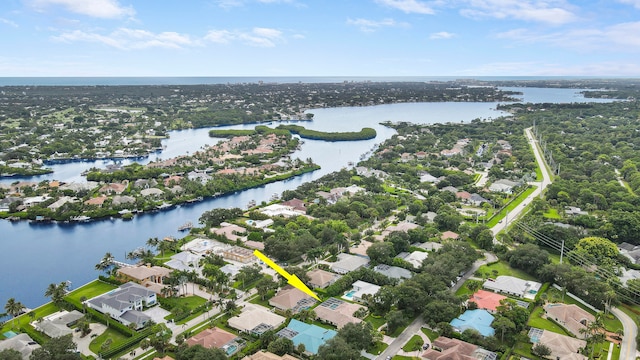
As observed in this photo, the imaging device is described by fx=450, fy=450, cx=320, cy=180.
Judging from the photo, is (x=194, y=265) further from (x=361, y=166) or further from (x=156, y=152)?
(x=156, y=152)

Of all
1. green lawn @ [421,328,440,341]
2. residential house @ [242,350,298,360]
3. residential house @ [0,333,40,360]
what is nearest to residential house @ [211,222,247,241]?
residential house @ [242,350,298,360]

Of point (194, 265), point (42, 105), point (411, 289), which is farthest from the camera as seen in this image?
point (42, 105)

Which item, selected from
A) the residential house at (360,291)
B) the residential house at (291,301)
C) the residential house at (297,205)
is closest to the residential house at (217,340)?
the residential house at (291,301)

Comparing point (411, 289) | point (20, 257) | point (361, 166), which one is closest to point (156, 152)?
point (361, 166)

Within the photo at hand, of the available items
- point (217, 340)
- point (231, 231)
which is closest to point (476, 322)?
point (217, 340)

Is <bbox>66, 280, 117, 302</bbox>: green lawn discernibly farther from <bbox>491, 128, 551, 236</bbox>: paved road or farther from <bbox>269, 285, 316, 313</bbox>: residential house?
<bbox>491, 128, 551, 236</bbox>: paved road

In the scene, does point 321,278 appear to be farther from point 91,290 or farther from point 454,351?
point 91,290
